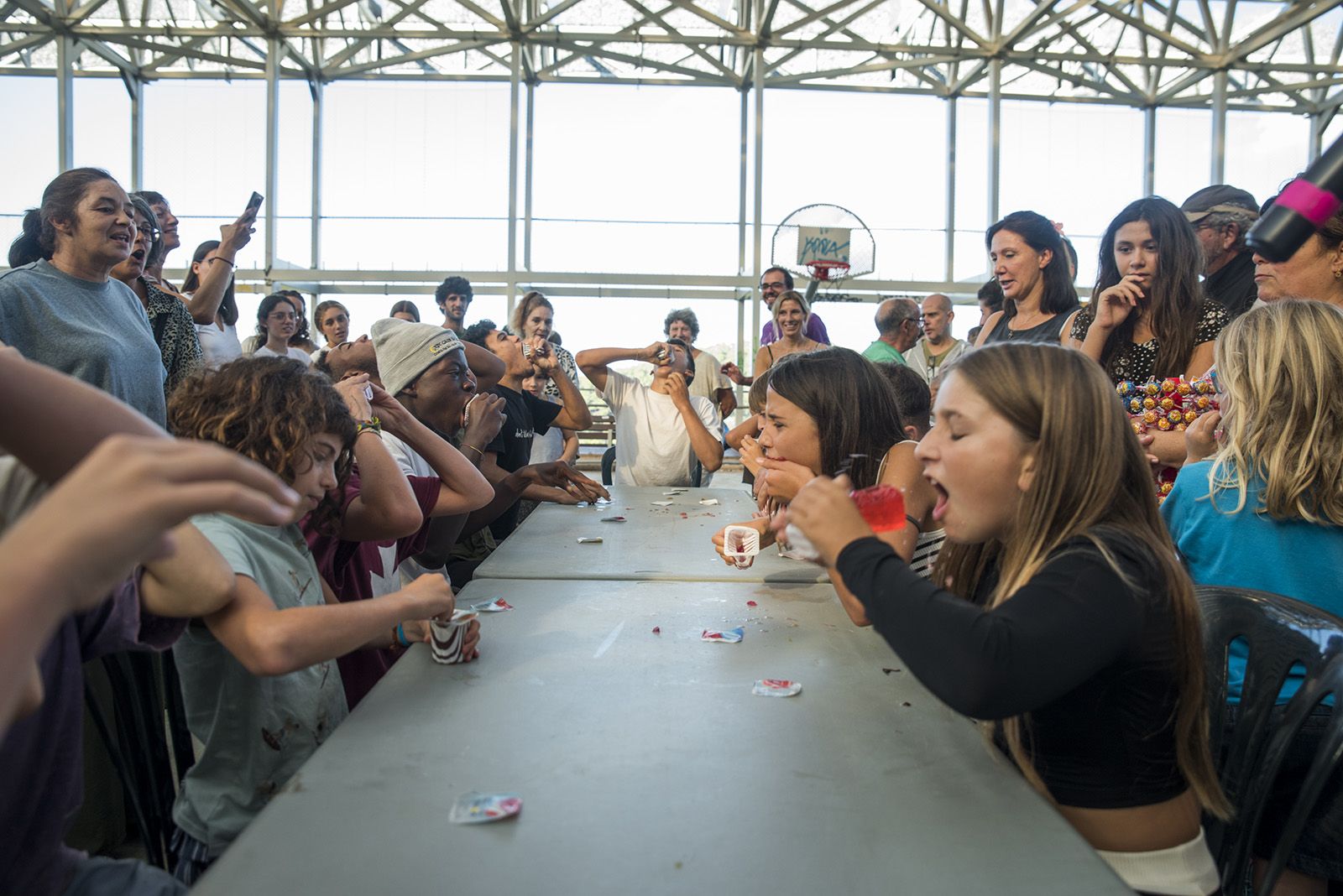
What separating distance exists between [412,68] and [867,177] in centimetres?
578

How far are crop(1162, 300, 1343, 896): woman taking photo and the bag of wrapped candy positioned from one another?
778 millimetres

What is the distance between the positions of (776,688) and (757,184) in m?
10.8

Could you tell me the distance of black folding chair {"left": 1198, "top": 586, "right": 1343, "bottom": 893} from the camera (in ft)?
4.28

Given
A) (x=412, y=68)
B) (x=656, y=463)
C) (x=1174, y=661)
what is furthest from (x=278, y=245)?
(x=1174, y=661)

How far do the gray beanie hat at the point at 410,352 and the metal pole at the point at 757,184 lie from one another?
8610 mm

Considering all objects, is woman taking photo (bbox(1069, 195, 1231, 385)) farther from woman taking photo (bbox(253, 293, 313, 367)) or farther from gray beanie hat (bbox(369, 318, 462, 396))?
woman taking photo (bbox(253, 293, 313, 367))

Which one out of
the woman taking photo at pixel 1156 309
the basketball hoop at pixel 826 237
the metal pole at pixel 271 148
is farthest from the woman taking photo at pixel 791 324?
the metal pole at pixel 271 148

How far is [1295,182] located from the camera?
85cm

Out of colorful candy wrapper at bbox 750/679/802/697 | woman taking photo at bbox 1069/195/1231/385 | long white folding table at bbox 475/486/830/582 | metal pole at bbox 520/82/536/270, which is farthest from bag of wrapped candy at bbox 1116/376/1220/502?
metal pole at bbox 520/82/536/270

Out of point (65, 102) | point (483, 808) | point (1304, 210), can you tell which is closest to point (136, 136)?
point (65, 102)

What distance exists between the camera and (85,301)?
8.98ft

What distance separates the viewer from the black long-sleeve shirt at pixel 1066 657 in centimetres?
106

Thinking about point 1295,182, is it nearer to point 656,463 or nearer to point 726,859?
point 726,859

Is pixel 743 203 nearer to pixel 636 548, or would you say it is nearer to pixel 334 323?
pixel 334 323
